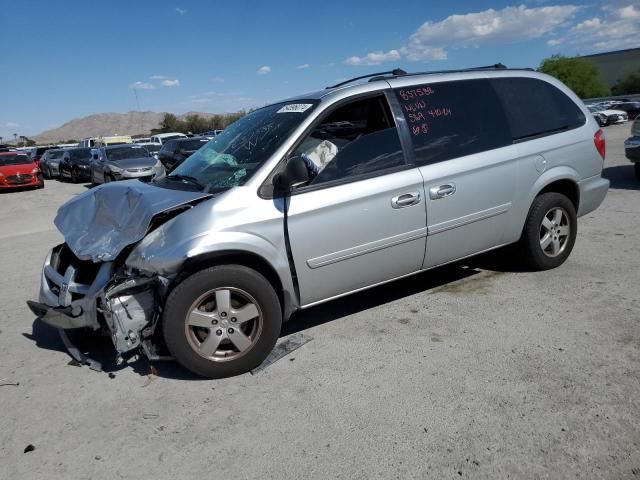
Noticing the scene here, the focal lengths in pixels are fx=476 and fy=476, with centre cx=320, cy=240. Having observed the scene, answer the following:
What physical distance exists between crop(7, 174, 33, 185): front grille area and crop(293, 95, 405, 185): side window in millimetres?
19168

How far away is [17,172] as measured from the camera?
733 inches

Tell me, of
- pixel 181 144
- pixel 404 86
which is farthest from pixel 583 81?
pixel 404 86

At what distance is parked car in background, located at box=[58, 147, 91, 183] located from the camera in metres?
21.1

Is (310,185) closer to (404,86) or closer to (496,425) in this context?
(404,86)

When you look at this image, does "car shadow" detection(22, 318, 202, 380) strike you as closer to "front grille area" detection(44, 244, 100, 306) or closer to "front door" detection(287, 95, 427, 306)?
"front grille area" detection(44, 244, 100, 306)

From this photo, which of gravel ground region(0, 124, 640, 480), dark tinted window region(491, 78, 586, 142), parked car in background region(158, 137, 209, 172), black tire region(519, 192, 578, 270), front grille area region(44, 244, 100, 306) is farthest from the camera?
parked car in background region(158, 137, 209, 172)

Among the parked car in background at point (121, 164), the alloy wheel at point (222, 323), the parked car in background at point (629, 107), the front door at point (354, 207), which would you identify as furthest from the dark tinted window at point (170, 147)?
the parked car in background at point (629, 107)

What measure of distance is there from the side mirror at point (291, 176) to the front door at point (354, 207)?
13 cm

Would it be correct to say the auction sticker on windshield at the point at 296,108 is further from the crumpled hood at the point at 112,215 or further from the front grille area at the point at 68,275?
the front grille area at the point at 68,275

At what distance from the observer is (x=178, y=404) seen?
306cm

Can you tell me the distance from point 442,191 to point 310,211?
3.81ft

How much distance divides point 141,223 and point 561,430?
2856mm

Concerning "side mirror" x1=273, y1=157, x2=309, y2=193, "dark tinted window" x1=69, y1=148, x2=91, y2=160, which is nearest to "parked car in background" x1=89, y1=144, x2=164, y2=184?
"dark tinted window" x1=69, y1=148, x2=91, y2=160

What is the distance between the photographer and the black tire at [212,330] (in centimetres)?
307
